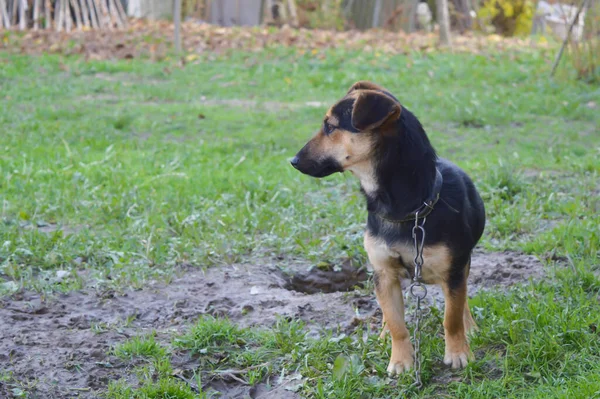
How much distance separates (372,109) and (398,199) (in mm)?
528

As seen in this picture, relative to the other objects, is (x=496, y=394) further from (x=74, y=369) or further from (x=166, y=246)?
(x=166, y=246)

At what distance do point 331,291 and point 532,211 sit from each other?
219 centimetres

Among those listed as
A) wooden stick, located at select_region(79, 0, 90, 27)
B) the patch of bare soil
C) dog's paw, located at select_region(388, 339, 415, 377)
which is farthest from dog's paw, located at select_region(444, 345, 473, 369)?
wooden stick, located at select_region(79, 0, 90, 27)

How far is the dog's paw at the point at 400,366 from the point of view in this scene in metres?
4.09

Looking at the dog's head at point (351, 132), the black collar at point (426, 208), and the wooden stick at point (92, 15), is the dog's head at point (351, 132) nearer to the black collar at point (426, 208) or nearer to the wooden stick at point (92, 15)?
the black collar at point (426, 208)

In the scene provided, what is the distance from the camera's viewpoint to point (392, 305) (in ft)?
13.5

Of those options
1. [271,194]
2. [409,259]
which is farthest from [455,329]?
[271,194]

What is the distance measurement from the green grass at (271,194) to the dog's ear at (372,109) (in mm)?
1337

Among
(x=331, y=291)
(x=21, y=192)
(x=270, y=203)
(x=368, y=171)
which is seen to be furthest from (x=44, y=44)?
(x=368, y=171)

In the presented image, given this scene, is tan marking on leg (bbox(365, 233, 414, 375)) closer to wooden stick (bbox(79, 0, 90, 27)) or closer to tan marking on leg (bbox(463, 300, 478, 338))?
tan marking on leg (bbox(463, 300, 478, 338))

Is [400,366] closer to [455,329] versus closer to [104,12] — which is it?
[455,329]

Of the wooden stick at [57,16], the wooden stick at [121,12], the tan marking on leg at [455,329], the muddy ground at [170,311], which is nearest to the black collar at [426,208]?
the tan marking on leg at [455,329]

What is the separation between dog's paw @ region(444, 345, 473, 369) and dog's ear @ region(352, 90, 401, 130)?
4.40 feet

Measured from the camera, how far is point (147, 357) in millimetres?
4355
